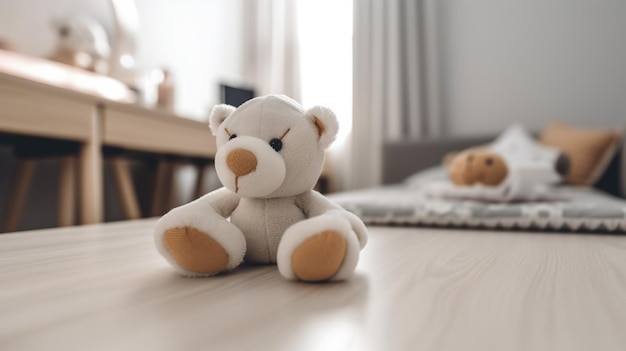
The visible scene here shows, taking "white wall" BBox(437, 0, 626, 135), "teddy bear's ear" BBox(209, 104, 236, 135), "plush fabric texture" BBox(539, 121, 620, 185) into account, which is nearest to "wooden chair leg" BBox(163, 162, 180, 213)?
"white wall" BBox(437, 0, 626, 135)

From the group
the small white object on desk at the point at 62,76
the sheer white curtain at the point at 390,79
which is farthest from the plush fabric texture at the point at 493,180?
the sheer white curtain at the point at 390,79

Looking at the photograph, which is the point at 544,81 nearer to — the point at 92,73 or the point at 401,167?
→ the point at 401,167

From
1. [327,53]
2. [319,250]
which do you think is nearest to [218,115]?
[319,250]

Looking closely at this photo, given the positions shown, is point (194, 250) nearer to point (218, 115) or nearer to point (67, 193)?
point (218, 115)

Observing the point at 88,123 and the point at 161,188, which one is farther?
the point at 161,188

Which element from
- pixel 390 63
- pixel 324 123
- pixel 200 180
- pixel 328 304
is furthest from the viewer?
pixel 390 63

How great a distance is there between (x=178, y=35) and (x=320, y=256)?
253cm

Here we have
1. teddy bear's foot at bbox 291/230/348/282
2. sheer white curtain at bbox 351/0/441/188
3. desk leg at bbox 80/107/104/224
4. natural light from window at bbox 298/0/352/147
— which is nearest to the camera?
teddy bear's foot at bbox 291/230/348/282

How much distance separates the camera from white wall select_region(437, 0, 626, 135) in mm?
2529

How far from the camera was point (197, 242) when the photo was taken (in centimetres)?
44

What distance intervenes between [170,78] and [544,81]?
225cm

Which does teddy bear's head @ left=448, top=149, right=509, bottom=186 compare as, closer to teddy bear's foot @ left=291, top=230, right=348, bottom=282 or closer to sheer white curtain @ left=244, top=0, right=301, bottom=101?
teddy bear's foot @ left=291, top=230, right=348, bottom=282

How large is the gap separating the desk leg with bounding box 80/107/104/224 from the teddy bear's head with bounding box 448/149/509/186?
1.15 metres

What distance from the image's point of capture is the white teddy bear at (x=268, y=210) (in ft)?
1.37
